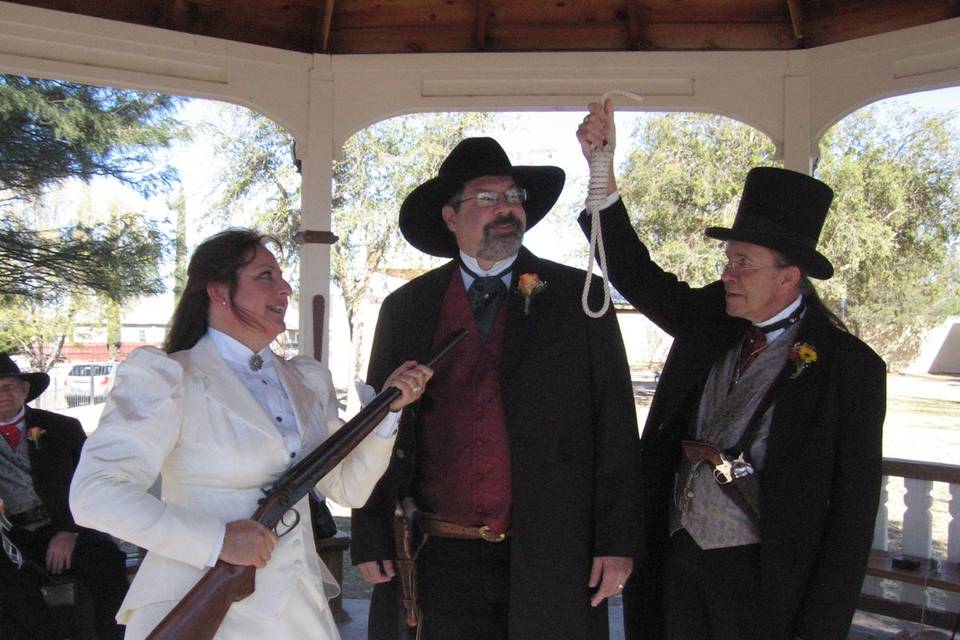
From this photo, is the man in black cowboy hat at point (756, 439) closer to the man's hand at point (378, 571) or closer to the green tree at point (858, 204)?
the man's hand at point (378, 571)

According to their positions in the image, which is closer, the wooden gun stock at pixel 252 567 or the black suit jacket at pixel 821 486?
the wooden gun stock at pixel 252 567

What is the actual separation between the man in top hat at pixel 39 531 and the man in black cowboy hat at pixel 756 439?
9.66ft

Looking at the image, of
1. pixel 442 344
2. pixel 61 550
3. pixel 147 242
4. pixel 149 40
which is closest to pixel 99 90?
pixel 147 242

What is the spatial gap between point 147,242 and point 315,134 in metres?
5.01

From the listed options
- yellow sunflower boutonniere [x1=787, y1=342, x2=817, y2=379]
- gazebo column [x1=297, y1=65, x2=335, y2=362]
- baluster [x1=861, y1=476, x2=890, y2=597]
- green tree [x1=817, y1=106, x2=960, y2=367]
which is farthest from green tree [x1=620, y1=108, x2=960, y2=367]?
yellow sunflower boutonniere [x1=787, y1=342, x2=817, y2=379]

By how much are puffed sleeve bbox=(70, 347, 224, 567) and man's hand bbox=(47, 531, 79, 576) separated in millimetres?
2876

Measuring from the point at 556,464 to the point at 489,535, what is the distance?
0.93 feet

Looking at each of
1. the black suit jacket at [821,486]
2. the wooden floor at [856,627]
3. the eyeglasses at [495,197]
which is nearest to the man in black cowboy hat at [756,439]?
the black suit jacket at [821,486]

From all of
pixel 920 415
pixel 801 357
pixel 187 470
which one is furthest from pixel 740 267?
pixel 920 415

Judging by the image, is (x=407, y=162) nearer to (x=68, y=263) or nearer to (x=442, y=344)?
(x=68, y=263)

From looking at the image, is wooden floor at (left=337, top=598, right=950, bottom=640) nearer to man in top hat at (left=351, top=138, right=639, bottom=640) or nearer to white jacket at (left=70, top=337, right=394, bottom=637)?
man in top hat at (left=351, top=138, right=639, bottom=640)

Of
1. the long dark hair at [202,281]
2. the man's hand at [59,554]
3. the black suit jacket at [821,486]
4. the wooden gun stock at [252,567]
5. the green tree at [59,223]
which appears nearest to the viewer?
the wooden gun stock at [252,567]

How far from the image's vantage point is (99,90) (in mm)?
9234

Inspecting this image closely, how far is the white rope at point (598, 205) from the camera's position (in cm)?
259
